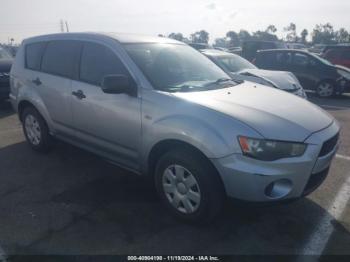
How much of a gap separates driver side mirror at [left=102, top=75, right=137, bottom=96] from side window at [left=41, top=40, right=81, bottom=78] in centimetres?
111

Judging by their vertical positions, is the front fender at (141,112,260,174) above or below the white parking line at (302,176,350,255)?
above

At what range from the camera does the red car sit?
48.2ft

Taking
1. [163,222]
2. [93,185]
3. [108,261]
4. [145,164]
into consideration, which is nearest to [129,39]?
[145,164]

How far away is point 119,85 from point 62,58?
5.29ft

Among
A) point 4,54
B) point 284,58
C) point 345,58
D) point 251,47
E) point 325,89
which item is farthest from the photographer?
point 251,47

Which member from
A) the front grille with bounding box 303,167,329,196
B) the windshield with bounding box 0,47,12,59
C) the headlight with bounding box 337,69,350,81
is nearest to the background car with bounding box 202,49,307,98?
the headlight with bounding box 337,69,350,81

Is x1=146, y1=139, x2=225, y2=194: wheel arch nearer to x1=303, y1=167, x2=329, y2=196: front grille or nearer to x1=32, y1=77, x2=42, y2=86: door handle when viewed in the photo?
x1=303, y1=167, x2=329, y2=196: front grille

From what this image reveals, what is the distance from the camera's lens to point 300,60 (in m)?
11.9

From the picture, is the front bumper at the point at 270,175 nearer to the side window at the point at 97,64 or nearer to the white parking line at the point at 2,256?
the side window at the point at 97,64

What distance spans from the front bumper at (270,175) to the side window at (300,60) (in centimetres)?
942

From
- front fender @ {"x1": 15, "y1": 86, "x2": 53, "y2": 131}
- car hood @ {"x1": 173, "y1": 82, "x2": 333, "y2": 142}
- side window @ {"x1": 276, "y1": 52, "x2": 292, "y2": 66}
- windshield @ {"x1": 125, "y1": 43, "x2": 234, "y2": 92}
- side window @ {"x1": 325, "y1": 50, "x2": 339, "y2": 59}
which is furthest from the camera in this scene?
side window @ {"x1": 325, "y1": 50, "x2": 339, "y2": 59}

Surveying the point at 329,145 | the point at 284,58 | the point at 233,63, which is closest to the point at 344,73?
the point at 284,58

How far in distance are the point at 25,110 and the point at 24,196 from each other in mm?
1869

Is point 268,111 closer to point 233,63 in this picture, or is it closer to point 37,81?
point 37,81
